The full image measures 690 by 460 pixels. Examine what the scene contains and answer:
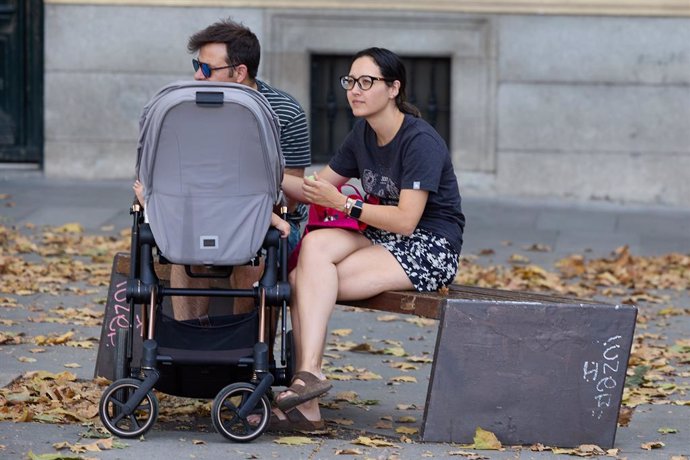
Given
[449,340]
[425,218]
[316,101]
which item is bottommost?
A: [449,340]

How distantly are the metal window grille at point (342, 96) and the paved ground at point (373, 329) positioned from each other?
0.91 meters

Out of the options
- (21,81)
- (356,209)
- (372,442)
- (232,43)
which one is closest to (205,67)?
(232,43)

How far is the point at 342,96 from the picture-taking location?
44.0ft

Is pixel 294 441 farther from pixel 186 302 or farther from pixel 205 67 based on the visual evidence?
pixel 205 67

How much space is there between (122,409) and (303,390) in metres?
0.67

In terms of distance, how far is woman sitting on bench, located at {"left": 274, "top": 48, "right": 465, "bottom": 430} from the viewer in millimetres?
5652

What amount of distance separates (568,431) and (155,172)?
69.9 inches

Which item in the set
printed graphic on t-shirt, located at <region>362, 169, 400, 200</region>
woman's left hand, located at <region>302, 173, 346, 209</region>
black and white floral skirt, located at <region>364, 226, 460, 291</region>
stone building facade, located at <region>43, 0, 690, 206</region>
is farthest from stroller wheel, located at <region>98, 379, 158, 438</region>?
stone building facade, located at <region>43, 0, 690, 206</region>

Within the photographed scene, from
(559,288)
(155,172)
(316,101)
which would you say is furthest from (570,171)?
(155,172)

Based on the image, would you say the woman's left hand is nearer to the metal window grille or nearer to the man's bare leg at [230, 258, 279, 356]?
the man's bare leg at [230, 258, 279, 356]

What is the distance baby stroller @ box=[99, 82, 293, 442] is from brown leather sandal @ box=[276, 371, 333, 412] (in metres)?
0.10

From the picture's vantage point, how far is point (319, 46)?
13102 millimetres

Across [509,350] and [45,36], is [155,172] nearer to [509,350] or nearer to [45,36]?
[509,350]

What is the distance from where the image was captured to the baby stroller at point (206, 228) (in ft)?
17.5
